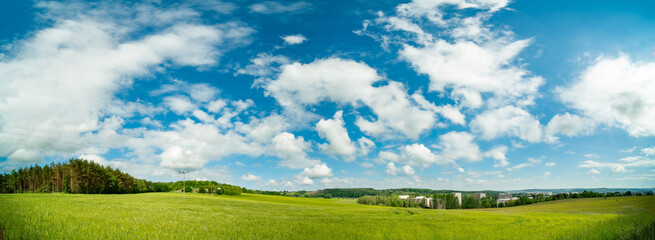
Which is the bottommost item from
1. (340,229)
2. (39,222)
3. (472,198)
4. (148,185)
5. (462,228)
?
(472,198)

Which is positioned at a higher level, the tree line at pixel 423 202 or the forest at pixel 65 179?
the forest at pixel 65 179

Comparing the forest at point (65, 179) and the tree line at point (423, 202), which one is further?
the tree line at point (423, 202)

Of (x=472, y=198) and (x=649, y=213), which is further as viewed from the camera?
(x=472, y=198)

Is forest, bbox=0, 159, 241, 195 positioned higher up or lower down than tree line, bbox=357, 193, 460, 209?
higher up

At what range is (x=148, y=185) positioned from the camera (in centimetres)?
11669

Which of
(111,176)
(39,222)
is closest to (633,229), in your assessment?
(39,222)

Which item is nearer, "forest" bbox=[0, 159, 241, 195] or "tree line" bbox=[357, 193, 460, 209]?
"forest" bbox=[0, 159, 241, 195]

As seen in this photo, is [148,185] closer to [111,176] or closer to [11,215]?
[111,176]

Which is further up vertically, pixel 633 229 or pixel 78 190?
pixel 633 229

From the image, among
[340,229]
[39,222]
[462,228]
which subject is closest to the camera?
[39,222]

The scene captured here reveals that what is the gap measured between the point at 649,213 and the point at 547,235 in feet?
15.8

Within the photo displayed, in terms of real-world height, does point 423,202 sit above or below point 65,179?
below

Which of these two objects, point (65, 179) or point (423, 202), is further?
point (423, 202)

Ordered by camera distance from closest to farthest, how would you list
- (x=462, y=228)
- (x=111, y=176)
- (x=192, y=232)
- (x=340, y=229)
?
(x=192, y=232) < (x=340, y=229) < (x=462, y=228) < (x=111, y=176)
